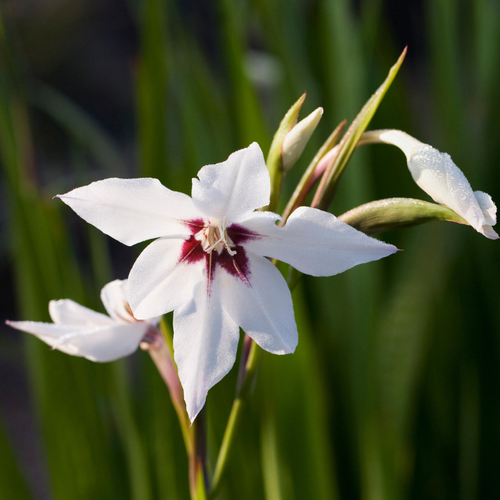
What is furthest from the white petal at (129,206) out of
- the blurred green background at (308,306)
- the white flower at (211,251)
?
the blurred green background at (308,306)

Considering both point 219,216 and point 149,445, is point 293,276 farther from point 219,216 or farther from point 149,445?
point 149,445

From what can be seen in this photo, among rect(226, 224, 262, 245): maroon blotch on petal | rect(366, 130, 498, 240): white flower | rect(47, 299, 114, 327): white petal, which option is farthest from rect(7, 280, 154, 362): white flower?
rect(366, 130, 498, 240): white flower

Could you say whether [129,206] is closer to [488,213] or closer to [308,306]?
[488,213]

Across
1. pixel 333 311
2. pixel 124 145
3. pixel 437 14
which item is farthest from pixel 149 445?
pixel 124 145

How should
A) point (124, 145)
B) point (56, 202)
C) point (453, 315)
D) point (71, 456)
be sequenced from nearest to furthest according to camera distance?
point (71, 456), point (56, 202), point (453, 315), point (124, 145)

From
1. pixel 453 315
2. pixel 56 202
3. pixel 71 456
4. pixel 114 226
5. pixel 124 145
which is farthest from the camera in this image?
pixel 124 145

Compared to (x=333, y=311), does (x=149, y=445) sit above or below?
below

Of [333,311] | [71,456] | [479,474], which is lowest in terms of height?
[479,474]

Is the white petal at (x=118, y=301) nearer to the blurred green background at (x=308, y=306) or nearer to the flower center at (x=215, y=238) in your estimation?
the flower center at (x=215, y=238)
